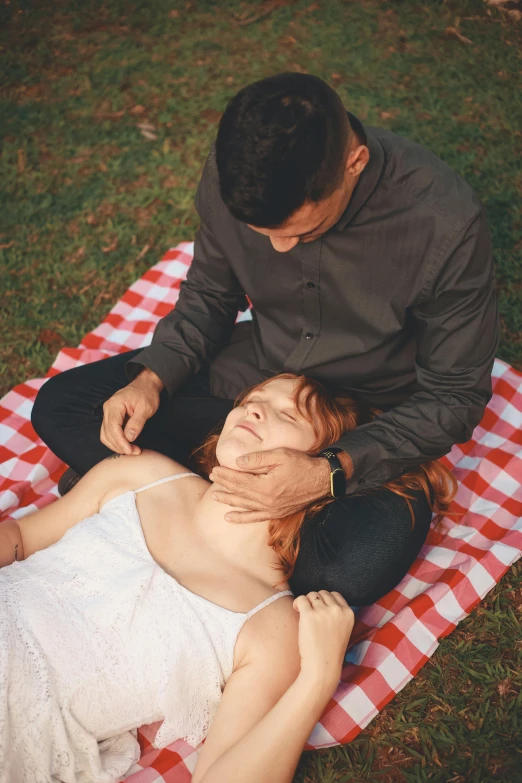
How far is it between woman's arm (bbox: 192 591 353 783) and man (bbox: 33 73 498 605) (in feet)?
1.52

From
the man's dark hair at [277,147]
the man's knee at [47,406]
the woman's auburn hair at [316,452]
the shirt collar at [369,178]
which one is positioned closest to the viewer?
the man's dark hair at [277,147]

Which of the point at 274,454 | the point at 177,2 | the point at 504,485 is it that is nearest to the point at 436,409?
the point at 274,454

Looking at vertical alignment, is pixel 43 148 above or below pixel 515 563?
below

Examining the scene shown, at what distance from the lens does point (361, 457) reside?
3.33 m

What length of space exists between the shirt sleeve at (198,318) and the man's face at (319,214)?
876mm

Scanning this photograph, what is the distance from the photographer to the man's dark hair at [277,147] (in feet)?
8.54

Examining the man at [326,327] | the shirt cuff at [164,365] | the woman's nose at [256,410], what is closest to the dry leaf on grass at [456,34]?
the man at [326,327]

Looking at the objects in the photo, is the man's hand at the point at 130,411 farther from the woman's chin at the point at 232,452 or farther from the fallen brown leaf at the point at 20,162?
the fallen brown leaf at the point at 20,162

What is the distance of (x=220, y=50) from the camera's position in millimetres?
7777

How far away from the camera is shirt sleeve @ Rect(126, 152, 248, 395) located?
390 centimetres

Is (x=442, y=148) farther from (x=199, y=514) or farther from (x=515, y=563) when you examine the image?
(x=199, y=514)

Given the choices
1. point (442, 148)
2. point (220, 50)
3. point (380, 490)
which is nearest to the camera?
point (380, 490)

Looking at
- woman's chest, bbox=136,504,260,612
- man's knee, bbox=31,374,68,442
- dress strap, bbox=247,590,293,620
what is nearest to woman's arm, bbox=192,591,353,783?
dress strap, bbox=247,590,293,620

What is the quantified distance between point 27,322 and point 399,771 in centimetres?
400
